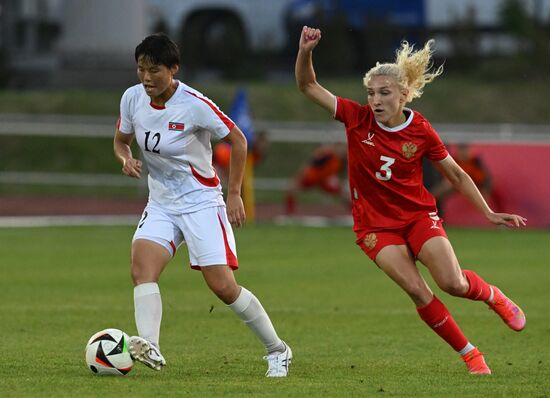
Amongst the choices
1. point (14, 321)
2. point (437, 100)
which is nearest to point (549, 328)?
point (14, 321)

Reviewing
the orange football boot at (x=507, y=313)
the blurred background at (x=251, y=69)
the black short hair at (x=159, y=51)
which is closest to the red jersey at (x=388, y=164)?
the orange football boot at (x=507, y=313)

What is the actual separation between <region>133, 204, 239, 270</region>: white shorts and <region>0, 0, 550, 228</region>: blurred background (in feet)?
66.5

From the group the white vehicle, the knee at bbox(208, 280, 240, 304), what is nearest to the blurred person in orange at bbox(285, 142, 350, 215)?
the white vehicle

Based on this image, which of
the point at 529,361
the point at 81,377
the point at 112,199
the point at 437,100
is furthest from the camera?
the point at 437,100

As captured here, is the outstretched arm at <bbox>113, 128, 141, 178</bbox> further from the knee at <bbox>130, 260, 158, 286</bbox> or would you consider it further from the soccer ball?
the soccer ball

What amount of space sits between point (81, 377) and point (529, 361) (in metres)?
3.18

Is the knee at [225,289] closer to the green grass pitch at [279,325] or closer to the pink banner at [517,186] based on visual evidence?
the green grass pitch at [279,325]

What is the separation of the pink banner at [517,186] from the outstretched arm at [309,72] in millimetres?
15063

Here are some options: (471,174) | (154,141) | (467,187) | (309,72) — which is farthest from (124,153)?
(471,174)

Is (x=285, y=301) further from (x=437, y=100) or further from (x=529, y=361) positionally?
(x=437, y=100)

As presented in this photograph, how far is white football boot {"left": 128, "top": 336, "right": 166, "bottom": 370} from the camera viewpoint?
8.29m

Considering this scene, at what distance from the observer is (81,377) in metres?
8.52

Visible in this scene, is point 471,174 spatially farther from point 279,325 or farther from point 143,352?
point 143,352

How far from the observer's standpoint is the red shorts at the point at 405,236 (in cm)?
891
